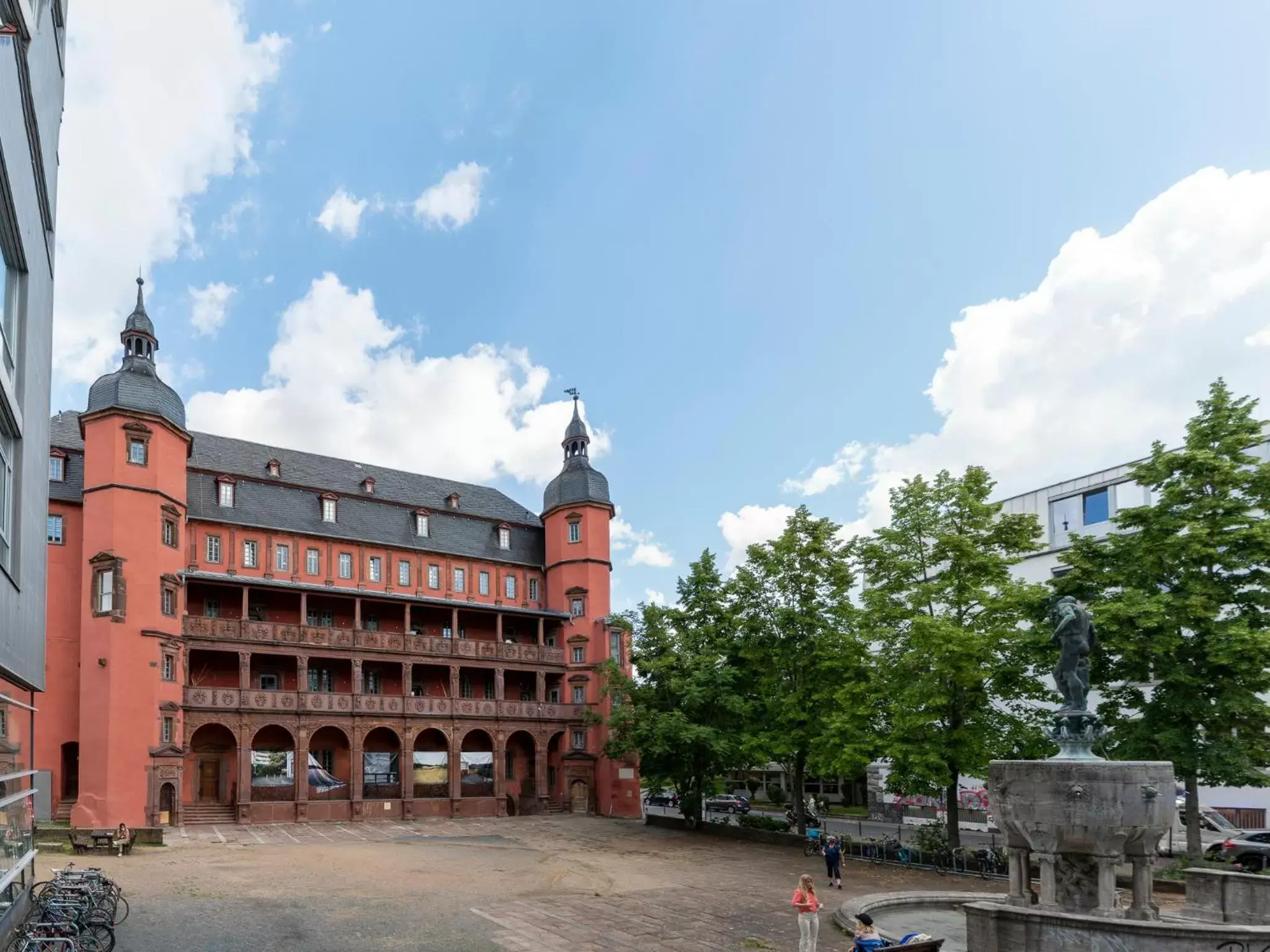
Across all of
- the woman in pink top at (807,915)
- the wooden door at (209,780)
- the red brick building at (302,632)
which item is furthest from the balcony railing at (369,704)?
the woman in pink top at (807,915)

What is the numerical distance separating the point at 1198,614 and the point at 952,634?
635 centimetres

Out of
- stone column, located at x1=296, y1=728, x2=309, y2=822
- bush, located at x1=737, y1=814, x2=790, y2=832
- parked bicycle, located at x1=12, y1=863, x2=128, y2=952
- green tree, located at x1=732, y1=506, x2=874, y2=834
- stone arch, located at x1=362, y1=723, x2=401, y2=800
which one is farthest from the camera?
stone arch, located at x1=362, y1=723, x2=401, y2=800

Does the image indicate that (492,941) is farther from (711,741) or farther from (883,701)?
(711,741)

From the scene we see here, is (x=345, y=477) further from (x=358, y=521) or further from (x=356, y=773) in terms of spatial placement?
(x=356, y=773)

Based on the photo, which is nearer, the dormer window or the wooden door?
the wooden door

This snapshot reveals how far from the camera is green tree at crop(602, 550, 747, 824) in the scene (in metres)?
39.6

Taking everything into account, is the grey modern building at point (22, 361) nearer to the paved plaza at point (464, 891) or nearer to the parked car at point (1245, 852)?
the paved plaza at point (464, 891)

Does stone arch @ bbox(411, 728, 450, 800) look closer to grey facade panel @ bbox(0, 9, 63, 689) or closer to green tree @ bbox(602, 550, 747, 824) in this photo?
green tree @ bbox(602, 550, 747, 824)

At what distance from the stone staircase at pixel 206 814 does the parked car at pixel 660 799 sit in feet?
77.4

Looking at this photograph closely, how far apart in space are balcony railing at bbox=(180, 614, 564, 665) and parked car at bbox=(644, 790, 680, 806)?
1137cm

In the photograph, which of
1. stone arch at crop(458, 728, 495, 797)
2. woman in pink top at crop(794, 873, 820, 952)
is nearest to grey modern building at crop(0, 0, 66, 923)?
woman in pink top at crop(794, 873, 820, 952)

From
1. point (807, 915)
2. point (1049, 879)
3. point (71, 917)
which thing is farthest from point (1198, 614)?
point (71, 917)

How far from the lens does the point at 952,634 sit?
28.8m

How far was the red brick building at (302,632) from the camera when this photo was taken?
1566 inches
